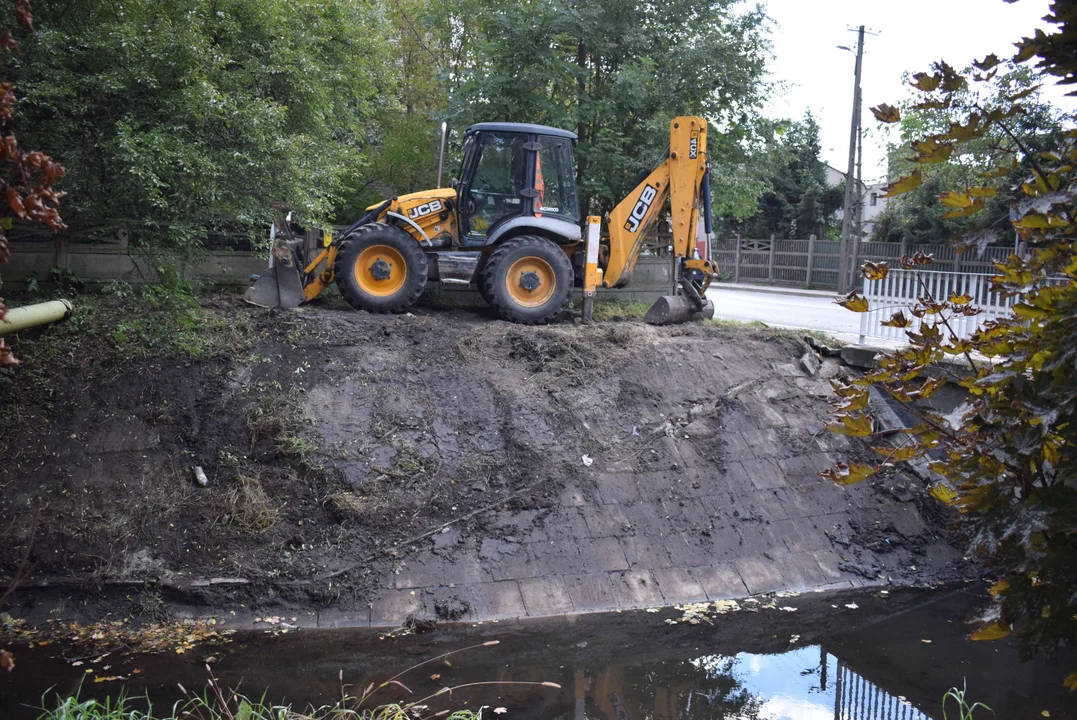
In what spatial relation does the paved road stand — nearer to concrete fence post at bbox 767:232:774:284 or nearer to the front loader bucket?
the front loader bucket

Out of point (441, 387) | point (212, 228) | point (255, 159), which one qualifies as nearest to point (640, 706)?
point (441, 387)

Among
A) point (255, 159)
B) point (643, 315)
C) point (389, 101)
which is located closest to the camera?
point (255, 159)

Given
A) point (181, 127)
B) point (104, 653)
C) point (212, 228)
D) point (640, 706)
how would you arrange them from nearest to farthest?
point (640, 706)
point (104, 653)
point (181, 127)
point (212, 228)

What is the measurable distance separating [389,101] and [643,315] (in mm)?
5542

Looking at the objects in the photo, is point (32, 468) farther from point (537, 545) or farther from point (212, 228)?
point (537, 545)

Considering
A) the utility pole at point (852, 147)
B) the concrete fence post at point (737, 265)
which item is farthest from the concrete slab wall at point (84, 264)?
the concrete fence post at point (737, 265)

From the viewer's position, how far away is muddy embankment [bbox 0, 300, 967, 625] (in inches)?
283

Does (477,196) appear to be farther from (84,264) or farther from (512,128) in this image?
(84,264)

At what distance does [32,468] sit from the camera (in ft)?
25.0

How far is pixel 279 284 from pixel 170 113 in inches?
116

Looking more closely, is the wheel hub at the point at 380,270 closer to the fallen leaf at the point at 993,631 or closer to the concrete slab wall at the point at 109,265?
the concrete slab wall at the point at 109,265

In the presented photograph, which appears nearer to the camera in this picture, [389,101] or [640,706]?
[640,706]

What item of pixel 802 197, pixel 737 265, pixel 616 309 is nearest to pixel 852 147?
pixel 802 197

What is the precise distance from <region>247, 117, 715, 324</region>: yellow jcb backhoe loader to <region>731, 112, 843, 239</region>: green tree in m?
21.7
